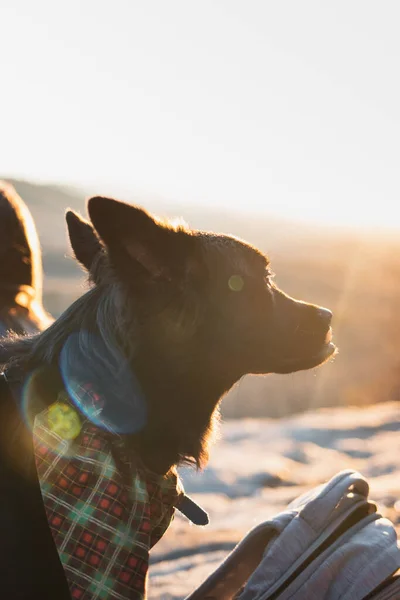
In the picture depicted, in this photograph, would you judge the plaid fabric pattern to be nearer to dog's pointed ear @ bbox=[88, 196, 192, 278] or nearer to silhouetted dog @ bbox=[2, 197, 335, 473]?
silhouetted dog @ bbox=[2, 197, 335, 473]

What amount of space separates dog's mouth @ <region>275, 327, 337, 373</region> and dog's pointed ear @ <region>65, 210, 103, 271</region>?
1.02 meters

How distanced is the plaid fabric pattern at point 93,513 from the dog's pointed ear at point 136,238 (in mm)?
629

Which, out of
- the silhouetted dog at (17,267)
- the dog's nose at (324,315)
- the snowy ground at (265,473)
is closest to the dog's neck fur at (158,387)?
the dog's nose at (324,315)

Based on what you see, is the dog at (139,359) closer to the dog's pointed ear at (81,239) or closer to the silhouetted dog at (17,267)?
the dog's pointed ear at (81,239)

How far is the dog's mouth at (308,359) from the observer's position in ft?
11.4

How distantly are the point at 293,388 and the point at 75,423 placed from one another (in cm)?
756

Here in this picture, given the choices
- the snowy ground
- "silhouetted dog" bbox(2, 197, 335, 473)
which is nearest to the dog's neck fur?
"silhouetted dog" bbox(2, 197, 335, 473)

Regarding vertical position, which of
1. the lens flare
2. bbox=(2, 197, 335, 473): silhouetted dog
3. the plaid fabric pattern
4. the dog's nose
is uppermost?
the dog's nose

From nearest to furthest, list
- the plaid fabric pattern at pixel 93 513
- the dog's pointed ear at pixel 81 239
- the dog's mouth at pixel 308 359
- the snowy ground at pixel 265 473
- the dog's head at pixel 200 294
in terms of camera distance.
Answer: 1. the plaid fabric pattern at pixel 93 513
2. the dog's head at pixel 200 294
3. the dog's pointed ear at pixel 81 239
4. the dog's mouth at pixel 308 359
5. the snowy ground at pixel 265 473

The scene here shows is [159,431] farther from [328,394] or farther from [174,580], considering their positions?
[328,394]

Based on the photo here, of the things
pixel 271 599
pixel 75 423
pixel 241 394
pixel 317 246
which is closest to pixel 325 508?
pixel 271 599

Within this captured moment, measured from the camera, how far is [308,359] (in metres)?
3.57

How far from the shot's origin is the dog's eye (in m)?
3.26

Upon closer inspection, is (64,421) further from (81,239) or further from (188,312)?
(81,239)
